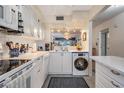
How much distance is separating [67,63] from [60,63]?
25 cm

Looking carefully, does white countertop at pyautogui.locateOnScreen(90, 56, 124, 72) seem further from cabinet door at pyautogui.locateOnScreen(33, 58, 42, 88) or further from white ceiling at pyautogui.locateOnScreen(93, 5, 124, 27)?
white ceiling at pyautogui.locateOnScreen(93, 5, 124, 27)

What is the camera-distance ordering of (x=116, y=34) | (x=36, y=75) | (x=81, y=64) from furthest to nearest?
(x=116, y=34) < (x=81, y=64) < (x=36, y=75)

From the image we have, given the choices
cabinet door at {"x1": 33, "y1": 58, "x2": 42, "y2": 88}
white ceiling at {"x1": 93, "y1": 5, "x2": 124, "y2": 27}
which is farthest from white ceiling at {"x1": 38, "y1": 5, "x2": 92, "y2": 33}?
cabinet door at {"x1": 33, "y1": 58, "x2": 42, "y2": 88}

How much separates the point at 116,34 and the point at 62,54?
2077 mm

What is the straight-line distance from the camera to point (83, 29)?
637 centimetres

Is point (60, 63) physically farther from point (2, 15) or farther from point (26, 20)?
point (2, 15)

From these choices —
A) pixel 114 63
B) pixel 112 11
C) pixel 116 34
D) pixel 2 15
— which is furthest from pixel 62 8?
pixel 114 63

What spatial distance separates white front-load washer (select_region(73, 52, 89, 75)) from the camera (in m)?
5.56

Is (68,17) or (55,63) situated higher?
(68,17)

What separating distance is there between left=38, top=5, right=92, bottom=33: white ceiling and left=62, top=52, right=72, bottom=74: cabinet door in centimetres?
123

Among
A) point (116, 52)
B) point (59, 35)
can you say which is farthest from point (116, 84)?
point (59, 35)

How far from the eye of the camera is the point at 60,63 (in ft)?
18.7

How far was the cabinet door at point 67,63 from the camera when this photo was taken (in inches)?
223
